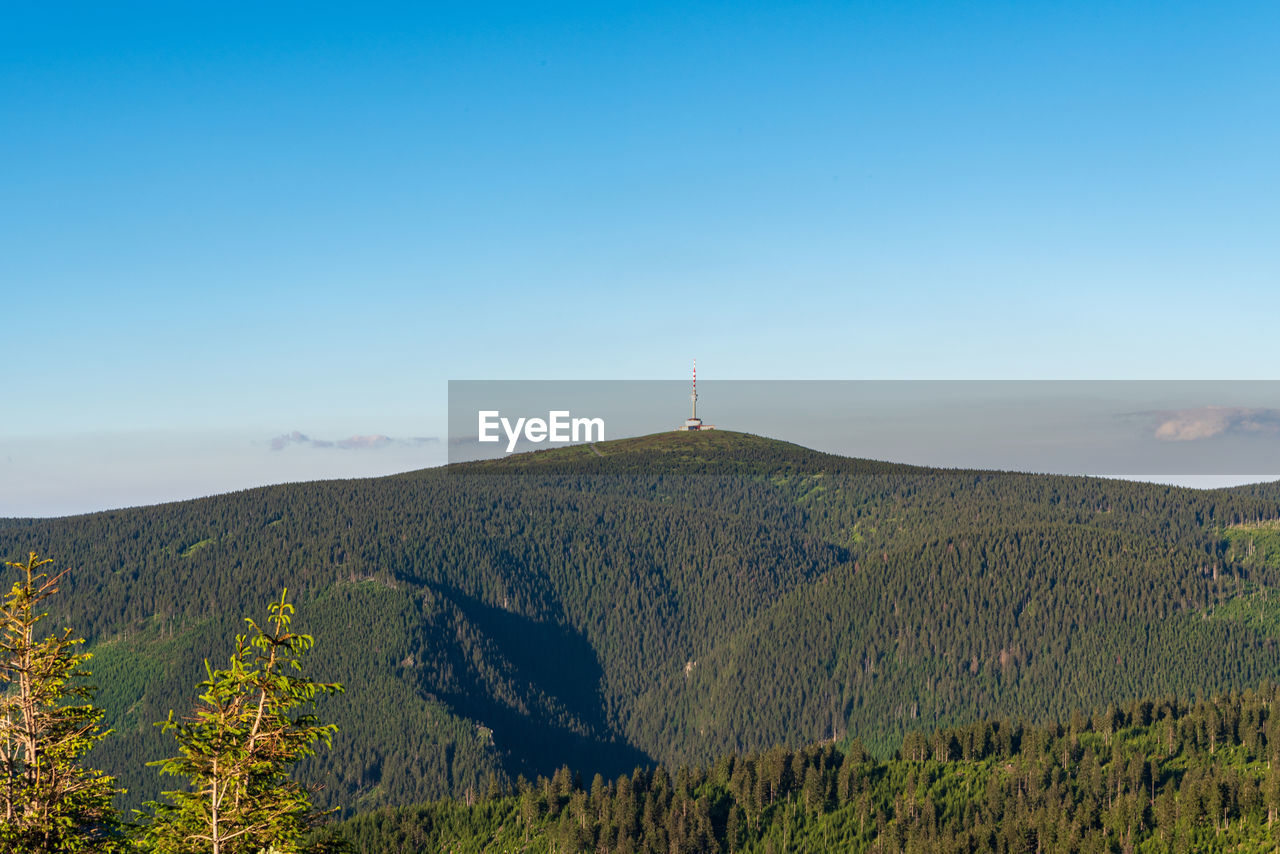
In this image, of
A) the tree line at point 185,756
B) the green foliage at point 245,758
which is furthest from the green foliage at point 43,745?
the green foliage at point 245,758

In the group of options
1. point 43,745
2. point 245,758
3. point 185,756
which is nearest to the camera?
point 245,758

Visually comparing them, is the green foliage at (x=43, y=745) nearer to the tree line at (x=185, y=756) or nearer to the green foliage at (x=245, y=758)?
the tree line at (x=185, y=756)

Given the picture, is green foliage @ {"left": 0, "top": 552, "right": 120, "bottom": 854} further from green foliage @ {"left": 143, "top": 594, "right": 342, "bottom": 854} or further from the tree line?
green foliage @ {"left": 143, "top": 594, "right": 342, "bottom": 854}

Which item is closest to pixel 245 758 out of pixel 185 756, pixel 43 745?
pixel 185 756

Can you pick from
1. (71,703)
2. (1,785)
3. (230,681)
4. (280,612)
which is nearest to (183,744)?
(230,681)

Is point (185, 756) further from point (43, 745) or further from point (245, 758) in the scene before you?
point (43, 745)
